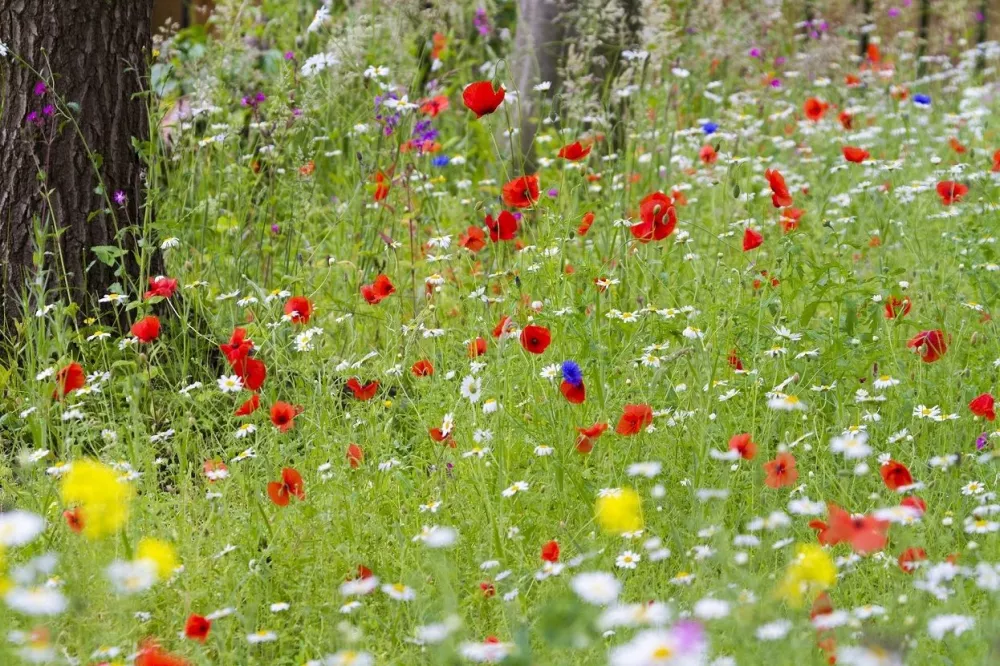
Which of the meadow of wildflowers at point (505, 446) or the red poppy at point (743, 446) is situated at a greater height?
the red poppy at point (743, 446)

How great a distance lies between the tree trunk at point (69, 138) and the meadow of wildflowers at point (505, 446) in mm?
117

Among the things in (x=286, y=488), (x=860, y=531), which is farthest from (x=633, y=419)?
(x=860, y=531)

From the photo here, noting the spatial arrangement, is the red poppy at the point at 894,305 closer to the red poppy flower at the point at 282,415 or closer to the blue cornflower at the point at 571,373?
the blue cornflower at the point at 571,373

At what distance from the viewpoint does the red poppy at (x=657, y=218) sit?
2709 mm

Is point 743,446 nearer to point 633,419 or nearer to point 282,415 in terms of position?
point 633,419

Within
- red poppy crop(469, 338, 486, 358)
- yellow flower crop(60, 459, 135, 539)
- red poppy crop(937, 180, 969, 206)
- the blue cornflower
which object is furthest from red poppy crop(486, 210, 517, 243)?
yellow flower crop(60, 459, 135, 539)

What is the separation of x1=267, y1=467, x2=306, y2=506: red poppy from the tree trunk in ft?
3.81

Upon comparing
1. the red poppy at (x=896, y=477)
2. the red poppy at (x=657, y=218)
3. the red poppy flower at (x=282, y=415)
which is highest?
the red poppy at (x=657, y=218)

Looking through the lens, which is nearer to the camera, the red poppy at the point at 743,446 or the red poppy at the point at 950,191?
→ the red poppy at the point at 743,446

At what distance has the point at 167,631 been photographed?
220cm

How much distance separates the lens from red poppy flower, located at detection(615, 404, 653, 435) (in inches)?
92.4

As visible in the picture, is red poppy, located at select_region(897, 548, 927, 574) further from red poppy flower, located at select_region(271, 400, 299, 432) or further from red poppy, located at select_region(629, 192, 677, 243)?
red poppy flower, located at select_region(271, 400, 299, 432)

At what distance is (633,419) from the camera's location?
2.36 meters

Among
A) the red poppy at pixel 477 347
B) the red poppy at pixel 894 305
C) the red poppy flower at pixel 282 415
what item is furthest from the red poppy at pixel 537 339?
the red poppy at pixel 894 305
